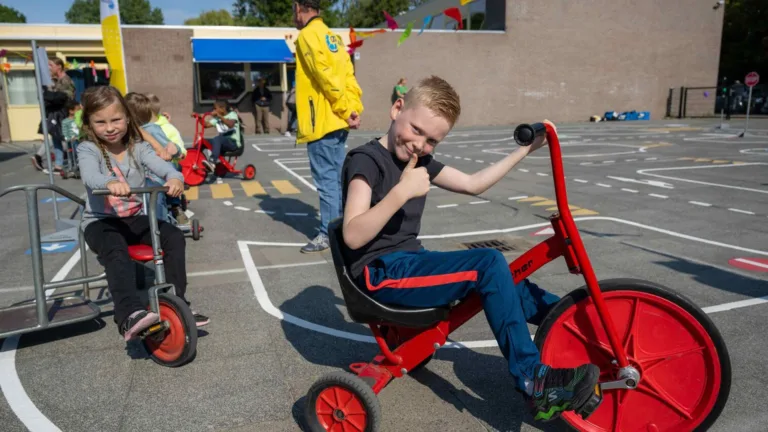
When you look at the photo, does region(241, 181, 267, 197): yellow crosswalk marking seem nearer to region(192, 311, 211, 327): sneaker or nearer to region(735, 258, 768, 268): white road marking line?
region(192, 311, 211, 327): sneaker

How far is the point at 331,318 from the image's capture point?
401 centimetres

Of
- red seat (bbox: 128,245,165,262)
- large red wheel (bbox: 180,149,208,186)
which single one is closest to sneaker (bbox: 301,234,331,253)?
red seat (bbox: 128,245,165,262)

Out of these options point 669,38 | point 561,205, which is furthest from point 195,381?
point 669,38

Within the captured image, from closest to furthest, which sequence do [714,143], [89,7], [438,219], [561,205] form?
1. [561,205]
2. [438,219]
3. [714,143]
4. [89,7]

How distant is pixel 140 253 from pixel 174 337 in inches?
25.5

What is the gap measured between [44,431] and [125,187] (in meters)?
1.33

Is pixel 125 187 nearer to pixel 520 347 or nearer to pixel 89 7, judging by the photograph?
pixel 520 347

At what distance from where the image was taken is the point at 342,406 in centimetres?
248

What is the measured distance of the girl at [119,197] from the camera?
3.38m

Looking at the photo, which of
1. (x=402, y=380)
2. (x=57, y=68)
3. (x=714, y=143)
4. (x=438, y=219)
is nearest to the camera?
(x=402, y=380)

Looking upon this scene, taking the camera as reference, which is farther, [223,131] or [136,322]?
[223,131]

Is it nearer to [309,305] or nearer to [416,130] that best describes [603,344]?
[416,130]

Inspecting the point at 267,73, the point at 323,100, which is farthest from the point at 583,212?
the point at 267,73

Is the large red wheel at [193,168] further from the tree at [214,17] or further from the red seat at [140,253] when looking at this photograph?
the tree at [214,17]
